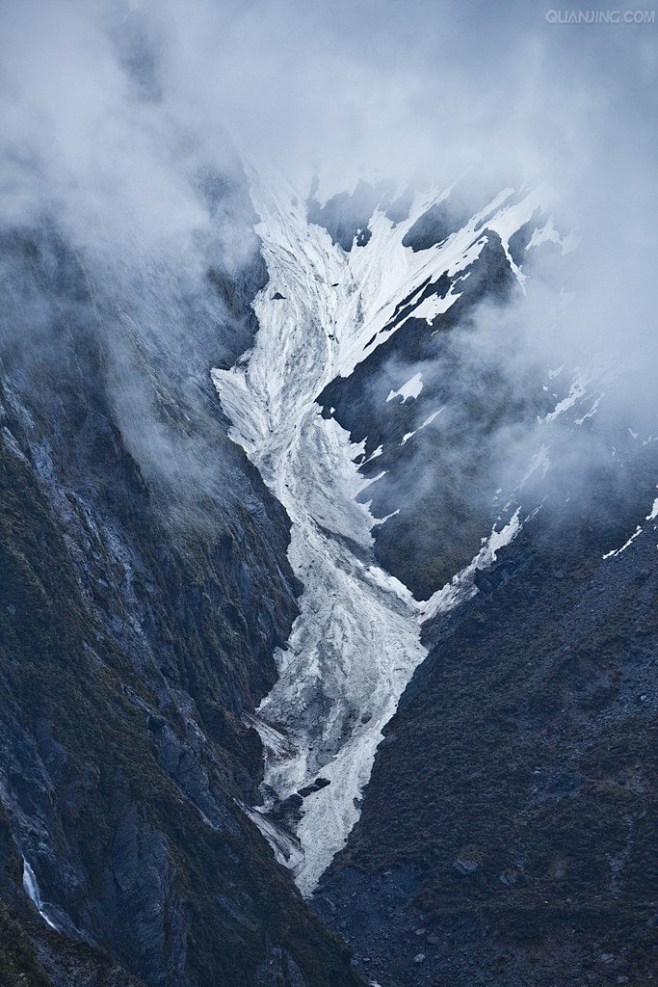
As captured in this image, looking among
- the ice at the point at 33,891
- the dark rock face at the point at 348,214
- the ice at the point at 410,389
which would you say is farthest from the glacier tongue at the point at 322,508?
the ice at the point at 33,891

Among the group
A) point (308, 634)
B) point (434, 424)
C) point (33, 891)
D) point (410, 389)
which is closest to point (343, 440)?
point (410, 389)

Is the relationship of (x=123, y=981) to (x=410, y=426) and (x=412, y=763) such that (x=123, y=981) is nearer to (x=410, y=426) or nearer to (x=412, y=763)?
(x=412, y=763)

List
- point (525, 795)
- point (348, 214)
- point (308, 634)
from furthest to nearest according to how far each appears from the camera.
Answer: point (348, 214) → point (308, 634) → point (525, 795)

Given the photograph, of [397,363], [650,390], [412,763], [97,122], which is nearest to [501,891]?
[412,763]

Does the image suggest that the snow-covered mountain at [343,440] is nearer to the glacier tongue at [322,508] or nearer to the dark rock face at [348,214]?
the glacier tongue at [322,508]

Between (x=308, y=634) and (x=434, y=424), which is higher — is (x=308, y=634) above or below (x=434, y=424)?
below

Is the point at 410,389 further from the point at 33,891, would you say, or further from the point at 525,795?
the point at 33,891

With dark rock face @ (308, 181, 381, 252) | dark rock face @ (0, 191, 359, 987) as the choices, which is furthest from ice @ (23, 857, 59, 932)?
dark rock face @ (308, 181, 381, 252)
